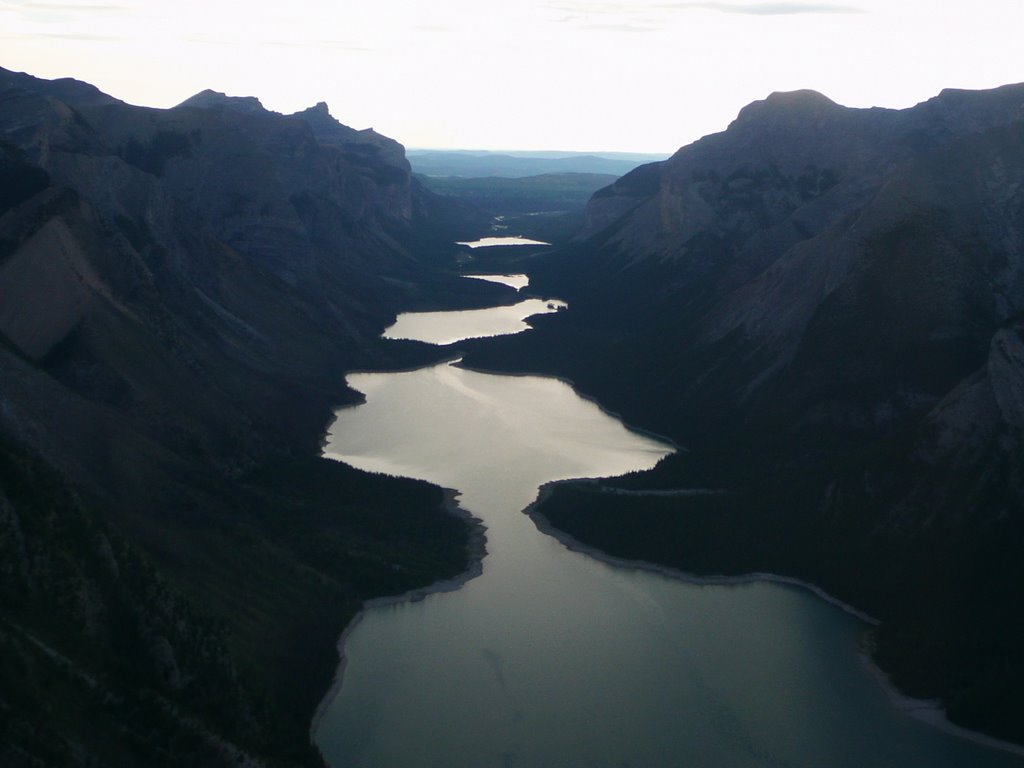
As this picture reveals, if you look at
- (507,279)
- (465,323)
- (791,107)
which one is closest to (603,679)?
(465,323)

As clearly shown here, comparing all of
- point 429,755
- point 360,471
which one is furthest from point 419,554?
point 429,755

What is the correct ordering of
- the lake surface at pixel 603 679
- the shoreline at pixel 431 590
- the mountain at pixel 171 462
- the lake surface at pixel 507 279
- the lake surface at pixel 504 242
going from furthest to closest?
1. the lake surface at pixel 504 242
2. the lake surface at pixel 507 279
3. the shoreline at pixel 431 590
4. the lake surface at pixel 603 679
5. the mountain at pixel 171 462

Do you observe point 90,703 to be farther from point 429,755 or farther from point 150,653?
point 429,755

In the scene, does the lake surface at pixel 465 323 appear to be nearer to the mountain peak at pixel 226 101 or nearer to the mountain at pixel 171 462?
the mountain at pixel 171 462

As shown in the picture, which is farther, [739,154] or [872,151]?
[739,154]

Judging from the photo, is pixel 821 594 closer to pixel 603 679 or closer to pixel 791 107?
pixel 603 679

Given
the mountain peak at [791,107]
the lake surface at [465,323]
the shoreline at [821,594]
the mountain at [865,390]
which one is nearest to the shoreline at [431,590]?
the shoreline at [821,594]
